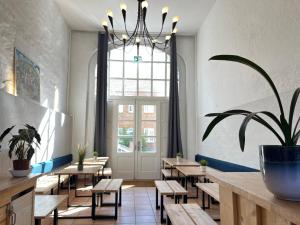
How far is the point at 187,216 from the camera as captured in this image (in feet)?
8.22

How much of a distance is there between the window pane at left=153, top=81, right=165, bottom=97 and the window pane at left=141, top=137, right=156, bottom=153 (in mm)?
1354

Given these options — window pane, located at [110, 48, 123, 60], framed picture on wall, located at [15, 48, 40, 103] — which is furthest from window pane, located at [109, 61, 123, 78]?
framed picture on wall, located at [15, 48, 40, 103]

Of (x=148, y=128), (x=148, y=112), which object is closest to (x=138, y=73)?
(x=148, y=112)

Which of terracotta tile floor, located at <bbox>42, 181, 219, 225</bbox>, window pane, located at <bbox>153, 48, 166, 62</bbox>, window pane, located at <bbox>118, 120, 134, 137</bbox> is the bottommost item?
terracotta tile floor, located at <bbox>42, 181, 219, 225</bbox>

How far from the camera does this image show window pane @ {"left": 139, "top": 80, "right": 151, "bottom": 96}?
782 centimetres

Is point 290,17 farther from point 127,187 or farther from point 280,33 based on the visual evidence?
point 127,187

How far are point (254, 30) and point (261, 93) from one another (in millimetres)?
1025

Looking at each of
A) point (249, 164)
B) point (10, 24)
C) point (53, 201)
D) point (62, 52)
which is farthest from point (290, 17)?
point (62, 52)

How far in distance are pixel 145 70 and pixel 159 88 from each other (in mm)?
694

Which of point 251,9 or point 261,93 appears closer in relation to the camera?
point 261,93

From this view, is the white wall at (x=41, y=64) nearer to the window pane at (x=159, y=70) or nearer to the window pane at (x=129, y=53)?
the window pane at (x=129, y=53)

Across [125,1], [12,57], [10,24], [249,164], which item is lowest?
[249,164]

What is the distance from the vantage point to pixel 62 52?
267 inches

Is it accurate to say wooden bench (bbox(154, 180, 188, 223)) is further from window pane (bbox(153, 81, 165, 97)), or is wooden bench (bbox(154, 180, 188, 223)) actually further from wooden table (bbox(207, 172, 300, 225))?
window pane (bbox(153, 81, 165, 97))
